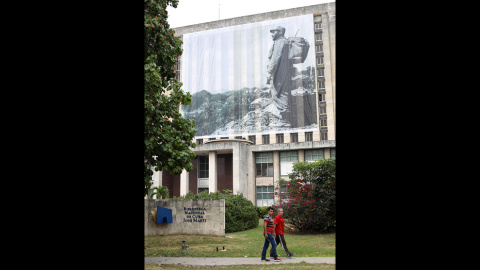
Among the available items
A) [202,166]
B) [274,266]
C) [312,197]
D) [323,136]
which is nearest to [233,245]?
[312,197]

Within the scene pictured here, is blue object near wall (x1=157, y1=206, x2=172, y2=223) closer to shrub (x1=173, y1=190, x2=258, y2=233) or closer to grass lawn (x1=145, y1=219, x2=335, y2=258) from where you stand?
grass lawn (x1=145, y1=219, x2=335, y2=258)

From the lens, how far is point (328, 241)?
13859mm

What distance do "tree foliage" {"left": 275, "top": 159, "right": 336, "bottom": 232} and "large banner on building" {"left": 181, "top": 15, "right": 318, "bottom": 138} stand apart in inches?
1039

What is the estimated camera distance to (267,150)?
38.6 m

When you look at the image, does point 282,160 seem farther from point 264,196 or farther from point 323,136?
point 323,136

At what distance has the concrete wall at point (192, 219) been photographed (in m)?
15.8

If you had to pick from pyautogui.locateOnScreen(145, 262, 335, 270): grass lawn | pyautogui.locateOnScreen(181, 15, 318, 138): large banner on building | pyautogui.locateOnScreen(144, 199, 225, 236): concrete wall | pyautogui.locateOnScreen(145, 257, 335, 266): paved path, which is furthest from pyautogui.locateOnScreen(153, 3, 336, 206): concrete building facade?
pyautogui.locateOnScreen(145, 262, 335, 270): grass lawn

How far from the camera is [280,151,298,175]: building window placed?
3866cm

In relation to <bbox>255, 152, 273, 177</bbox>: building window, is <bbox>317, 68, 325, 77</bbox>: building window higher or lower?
higher

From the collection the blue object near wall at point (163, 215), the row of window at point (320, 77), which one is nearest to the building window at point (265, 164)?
the row of window at point (320, 77)
